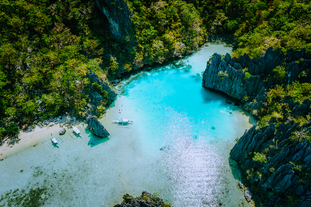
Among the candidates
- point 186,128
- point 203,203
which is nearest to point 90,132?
point 186,128

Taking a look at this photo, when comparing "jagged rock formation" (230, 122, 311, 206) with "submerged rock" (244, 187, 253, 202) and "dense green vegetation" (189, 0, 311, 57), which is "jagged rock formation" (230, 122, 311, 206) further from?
"dense green vegetation" (189, 0, 311, 57)

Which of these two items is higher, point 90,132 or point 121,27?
point 121,27

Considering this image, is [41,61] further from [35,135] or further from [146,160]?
[146,160]

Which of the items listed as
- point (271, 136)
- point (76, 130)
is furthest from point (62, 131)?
point (271, 136)

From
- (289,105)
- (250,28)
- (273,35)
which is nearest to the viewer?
(289,105)

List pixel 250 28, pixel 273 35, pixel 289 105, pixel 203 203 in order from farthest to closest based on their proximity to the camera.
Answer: pixel 250 28
pixel 273 35
pixel 289 105
pixel 203 203

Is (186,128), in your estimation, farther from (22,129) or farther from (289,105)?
(22,129)
